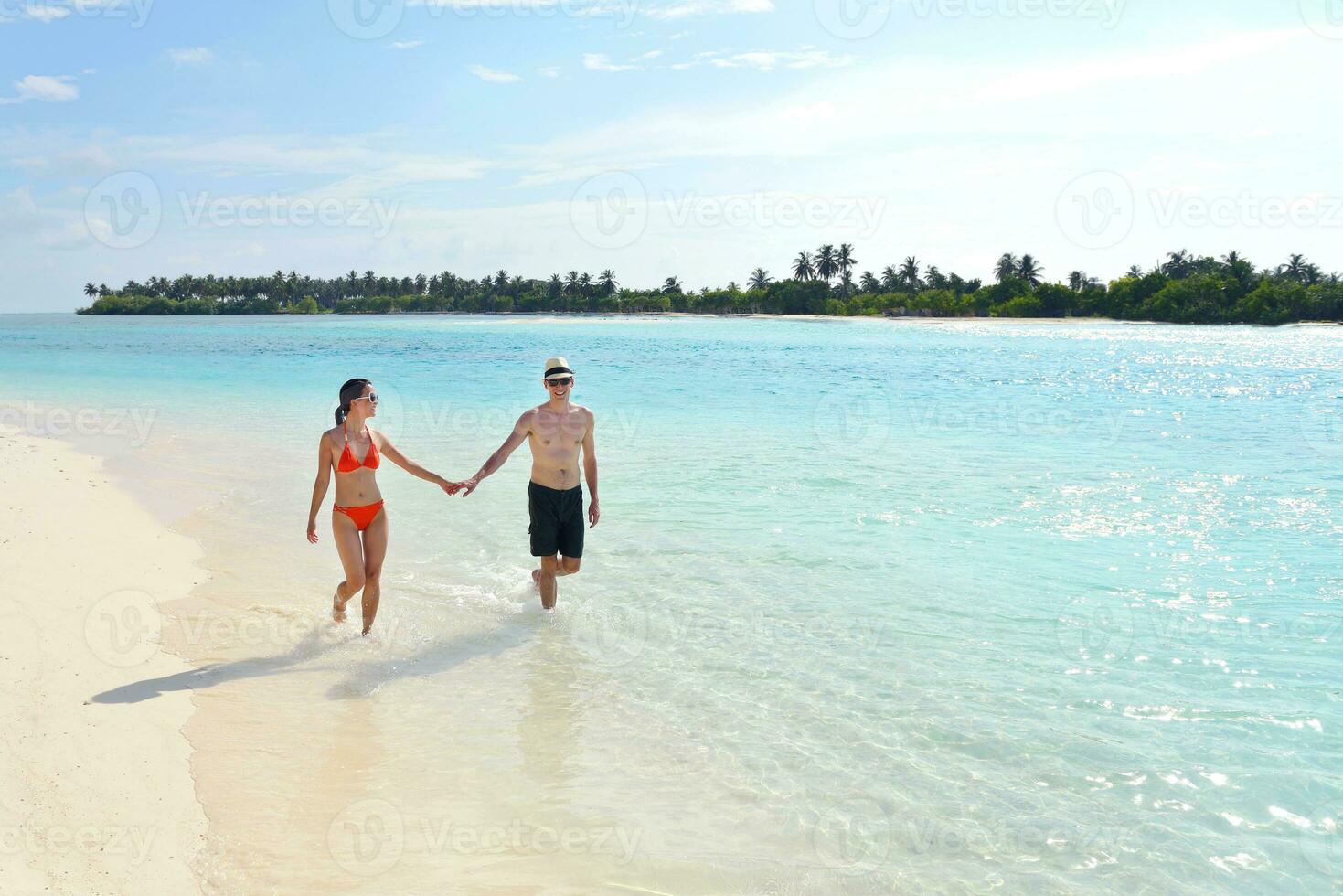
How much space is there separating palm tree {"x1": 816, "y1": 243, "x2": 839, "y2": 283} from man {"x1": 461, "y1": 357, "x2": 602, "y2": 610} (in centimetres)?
14440

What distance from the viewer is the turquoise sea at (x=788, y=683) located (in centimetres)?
402

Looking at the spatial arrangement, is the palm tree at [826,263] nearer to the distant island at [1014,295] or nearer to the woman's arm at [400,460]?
the distant island at [1014,295]

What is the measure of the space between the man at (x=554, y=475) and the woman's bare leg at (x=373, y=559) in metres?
0.72

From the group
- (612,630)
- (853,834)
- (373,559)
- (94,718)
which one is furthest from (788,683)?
(94,718)

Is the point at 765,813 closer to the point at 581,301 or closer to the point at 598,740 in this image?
the point at 598,740

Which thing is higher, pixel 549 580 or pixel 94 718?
pixel 549 580

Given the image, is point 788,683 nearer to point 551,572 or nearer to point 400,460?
point 551,572

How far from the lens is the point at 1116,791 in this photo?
450 centimetres

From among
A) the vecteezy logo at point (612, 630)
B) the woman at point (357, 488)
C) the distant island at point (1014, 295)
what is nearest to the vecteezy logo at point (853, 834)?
the vecteezy logo at point (612, 630)

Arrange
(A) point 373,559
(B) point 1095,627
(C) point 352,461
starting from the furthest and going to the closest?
1. (B) point 1095,627
2. (A) point 373,559
3. (C) point 352,461

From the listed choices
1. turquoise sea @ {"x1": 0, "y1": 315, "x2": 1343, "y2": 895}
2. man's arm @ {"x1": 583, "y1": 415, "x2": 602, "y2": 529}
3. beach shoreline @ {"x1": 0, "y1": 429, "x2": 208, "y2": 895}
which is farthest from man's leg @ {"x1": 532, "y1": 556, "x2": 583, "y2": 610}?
beach shoreline @ {"x1": 0, "y1": 429, "x2": 208, "y2": 895}

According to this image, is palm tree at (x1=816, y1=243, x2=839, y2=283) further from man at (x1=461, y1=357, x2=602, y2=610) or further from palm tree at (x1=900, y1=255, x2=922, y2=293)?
man at (x1=461, y1=357, x2=602, y2=610)

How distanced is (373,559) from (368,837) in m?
2.62

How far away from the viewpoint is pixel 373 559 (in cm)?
634
